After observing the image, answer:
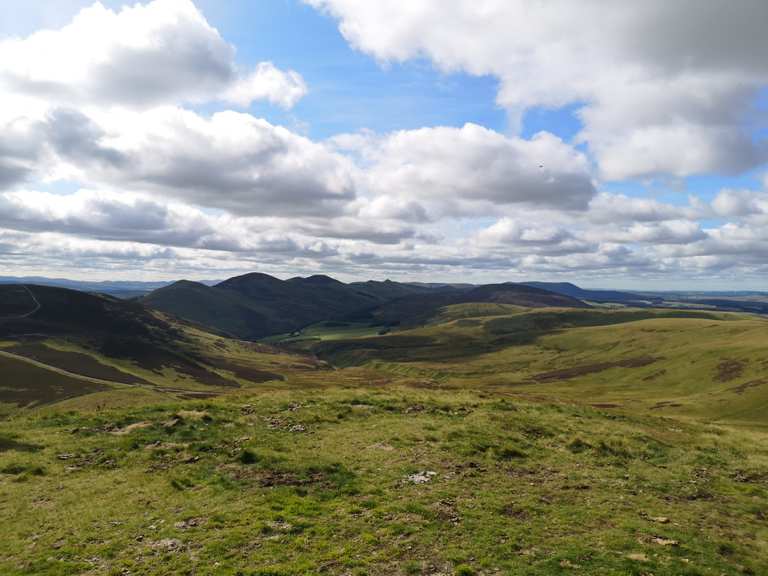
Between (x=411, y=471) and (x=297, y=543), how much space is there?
936cm

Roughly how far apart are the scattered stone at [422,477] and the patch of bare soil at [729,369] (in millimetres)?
143856

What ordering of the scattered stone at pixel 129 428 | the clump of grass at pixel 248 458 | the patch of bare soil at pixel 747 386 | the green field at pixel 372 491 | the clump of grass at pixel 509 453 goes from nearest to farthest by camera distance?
1. the green field at pixel 372 491
2. the clump of grass at pixel 248 458
3. the clump of grass at pixel 509 453
4. the scattered stone at pixel 129 428
5. the patch of bare soil at pixel 747 386

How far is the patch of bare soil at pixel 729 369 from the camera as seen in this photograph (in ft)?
440

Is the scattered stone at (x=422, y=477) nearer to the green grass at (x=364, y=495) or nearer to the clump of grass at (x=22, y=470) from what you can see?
the green grass at (x=364, y=495)

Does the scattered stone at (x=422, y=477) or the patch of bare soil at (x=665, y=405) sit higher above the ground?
the scattered stone at (x=422, y=477)

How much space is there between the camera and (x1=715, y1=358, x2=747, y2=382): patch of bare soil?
134250 millimetres

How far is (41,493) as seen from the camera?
2278 centimetres

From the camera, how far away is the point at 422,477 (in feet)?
81.6

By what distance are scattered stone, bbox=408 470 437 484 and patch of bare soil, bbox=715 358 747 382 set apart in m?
144

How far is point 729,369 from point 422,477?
15446cm

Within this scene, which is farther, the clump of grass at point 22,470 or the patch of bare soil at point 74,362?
the patch of bare soil at point 74,362

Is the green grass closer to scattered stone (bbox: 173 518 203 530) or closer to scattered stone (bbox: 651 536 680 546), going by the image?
scattered stone (bbox: 173 518 203 530)

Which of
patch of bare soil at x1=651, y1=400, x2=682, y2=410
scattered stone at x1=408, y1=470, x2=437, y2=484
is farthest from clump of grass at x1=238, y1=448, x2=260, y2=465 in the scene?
patch of bare soil at x1=651, y1=400, x2=682, y2=410

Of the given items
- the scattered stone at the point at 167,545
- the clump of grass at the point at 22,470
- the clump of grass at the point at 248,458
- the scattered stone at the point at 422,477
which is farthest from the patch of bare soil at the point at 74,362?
the scattered stone at the point at 167,545
